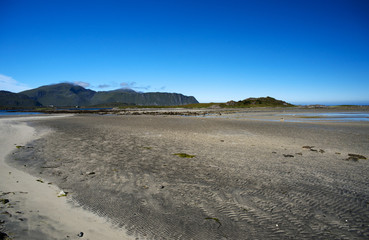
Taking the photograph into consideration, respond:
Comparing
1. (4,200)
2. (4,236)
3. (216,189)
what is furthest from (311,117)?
(4,236)

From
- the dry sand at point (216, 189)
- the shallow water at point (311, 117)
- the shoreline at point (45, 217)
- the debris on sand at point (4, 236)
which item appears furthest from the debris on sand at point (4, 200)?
the shallow water at point (311, 117)

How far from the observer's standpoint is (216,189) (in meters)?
6.23

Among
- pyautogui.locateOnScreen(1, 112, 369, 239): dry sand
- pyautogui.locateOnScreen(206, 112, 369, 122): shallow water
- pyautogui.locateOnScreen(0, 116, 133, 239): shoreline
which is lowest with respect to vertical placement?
pyautogui.locateOnScreen(1, 112, 369, 239): dry sand

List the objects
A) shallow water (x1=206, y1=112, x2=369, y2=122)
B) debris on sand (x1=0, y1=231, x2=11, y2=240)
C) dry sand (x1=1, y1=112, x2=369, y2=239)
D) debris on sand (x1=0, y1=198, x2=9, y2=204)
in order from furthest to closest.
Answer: shallow water (x1=206, y1=112, x2=369, y2=122) → debris on sand (x1=0, y1=198, x2=9, y2=204) → dry sand (x1=1, y1=112, x2=369, y2=239) → debris on sand (x1=0, y1=231, x2=11, y2=240)

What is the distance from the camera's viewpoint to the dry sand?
4250mm

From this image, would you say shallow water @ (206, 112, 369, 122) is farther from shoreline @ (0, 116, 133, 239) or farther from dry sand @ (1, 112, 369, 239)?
shoreline @ (0, 116, 133, 239)

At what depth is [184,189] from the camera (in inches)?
245

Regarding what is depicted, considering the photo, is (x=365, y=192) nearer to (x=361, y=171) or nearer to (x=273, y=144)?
(x=361, y=171)

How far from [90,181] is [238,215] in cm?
484

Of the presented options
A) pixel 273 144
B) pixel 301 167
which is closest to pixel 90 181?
pixel 301 167

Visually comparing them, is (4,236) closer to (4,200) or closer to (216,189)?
(4,200)

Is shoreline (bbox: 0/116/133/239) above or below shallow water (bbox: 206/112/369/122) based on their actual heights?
below

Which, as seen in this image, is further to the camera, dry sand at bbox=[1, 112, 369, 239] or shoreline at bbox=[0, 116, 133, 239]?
dry sand at bbox=[1, 112, 369, 239]

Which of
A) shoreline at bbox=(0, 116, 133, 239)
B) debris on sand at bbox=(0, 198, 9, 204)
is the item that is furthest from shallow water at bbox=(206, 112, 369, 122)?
debris on sand at bbox=(0, 198, 9, 204)
